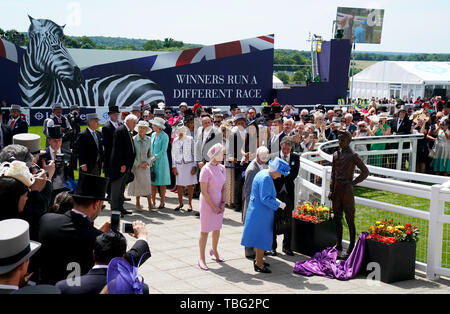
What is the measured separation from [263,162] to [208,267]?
6.12 ft

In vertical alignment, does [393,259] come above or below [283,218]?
below

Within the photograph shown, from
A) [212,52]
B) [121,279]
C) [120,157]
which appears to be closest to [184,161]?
[120,157]

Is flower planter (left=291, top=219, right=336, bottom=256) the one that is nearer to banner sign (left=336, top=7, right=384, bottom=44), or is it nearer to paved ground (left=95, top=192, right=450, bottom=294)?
paved ground (left=95, top=192, right=450, bottom=294)

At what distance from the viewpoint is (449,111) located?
15.5m

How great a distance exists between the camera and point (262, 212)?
25.0ft

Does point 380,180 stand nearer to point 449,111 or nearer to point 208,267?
point 208,267

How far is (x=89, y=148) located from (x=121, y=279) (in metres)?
7.15

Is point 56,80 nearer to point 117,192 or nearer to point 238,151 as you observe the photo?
point 238,151

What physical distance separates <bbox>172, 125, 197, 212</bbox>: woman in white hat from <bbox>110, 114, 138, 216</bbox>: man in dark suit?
115 cm

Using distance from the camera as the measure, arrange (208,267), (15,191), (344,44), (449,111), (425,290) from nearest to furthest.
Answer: (15,191) → (425,290) → (208,267) → (449,111) → (344,44)

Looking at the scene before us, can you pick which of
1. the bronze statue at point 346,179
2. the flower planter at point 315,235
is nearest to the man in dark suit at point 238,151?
the flower planter at point 315,235

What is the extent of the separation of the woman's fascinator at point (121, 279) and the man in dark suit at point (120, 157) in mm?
6752
